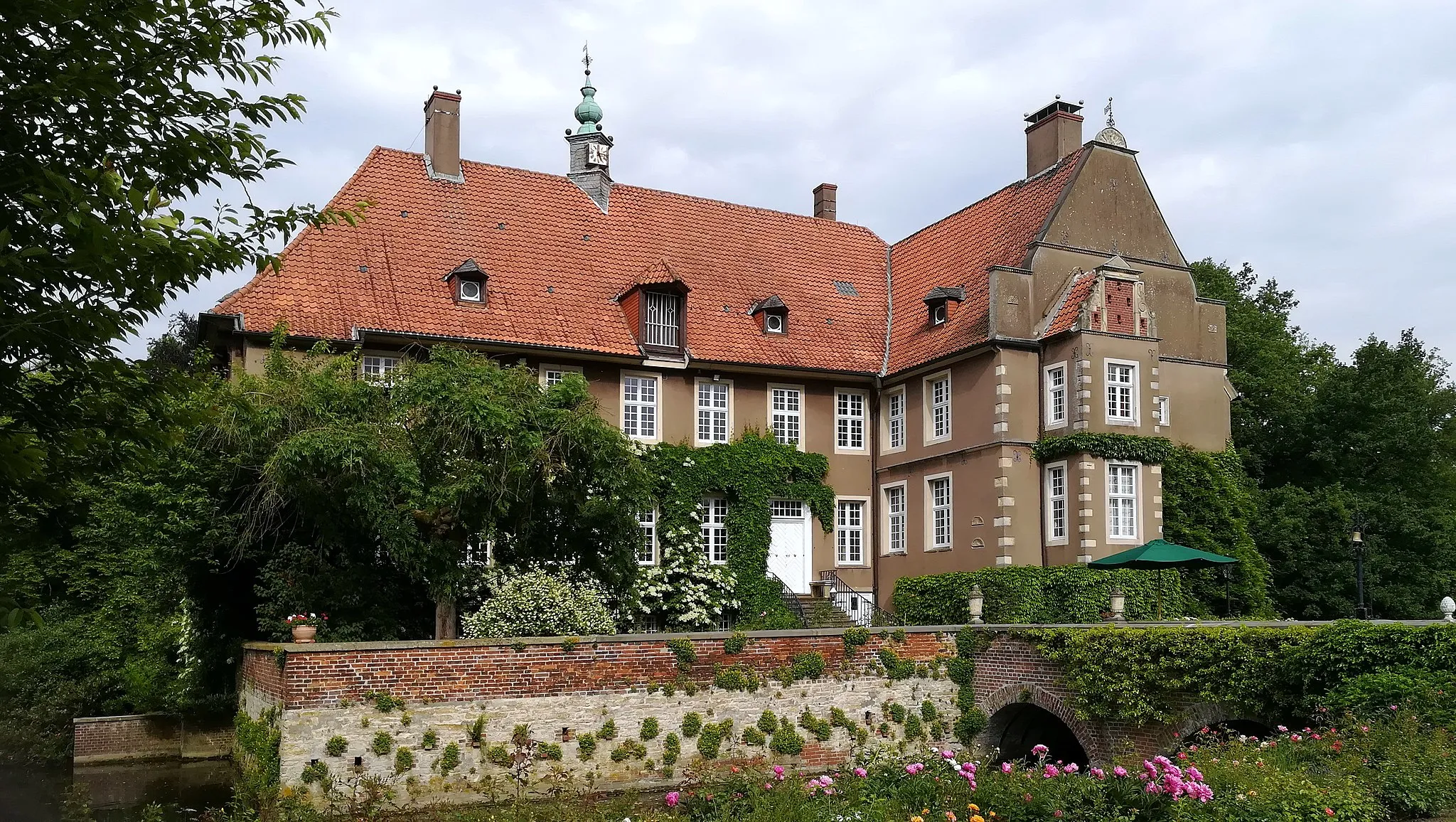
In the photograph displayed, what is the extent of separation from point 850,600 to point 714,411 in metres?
4.93

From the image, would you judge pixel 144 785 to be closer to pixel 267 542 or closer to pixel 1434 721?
pixel 267 542

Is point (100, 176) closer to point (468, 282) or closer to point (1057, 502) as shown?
point (468, 282)

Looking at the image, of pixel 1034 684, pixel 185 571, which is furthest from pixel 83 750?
pixel 1034 684

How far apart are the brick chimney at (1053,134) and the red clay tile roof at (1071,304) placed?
3842 millimetres

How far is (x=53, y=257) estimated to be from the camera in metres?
6.53

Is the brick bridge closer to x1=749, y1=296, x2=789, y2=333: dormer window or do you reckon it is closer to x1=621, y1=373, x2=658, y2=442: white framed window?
x1=621, y1=373, x2=658, y2=442: white framed window

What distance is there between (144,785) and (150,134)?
15995 millimetres

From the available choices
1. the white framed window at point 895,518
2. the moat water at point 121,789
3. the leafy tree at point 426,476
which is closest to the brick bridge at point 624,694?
the moat water at point 121,789

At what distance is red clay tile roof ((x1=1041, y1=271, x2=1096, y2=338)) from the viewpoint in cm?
2470

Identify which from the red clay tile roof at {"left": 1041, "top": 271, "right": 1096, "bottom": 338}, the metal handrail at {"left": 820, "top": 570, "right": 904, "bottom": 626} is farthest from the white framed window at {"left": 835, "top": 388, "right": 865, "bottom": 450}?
the red clay tile roof at {"left": 1041, "top": 271, "right": 1096, "bottom": 338}

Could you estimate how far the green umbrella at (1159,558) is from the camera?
2189 cm

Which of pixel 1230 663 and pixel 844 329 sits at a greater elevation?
pixel 844 329

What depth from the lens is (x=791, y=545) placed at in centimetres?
2655

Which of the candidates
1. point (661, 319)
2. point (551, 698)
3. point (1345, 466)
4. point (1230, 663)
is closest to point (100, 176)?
point (551, 698)
